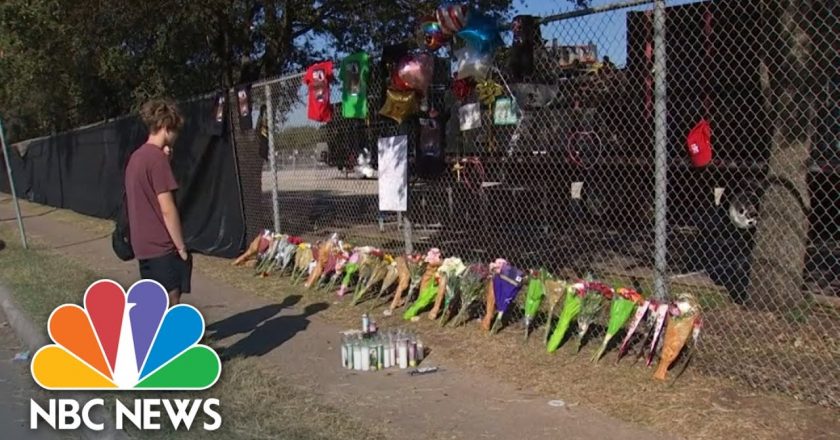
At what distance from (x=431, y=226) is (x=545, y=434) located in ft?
21.7

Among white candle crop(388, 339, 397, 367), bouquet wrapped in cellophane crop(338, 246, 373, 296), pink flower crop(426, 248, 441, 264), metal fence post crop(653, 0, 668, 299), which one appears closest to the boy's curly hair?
white candle crop(388, 339, 397, 367)

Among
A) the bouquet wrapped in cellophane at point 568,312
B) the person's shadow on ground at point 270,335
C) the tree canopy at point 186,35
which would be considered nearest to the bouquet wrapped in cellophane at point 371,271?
the person's shadow on ground at point 270,335

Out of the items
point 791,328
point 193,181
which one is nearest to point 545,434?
point 791,328

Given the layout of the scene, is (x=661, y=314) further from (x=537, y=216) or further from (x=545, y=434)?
(x=537, y=216)

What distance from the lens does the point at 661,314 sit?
478 cm

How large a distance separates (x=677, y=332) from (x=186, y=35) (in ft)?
29.5

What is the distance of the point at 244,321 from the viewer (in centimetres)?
678

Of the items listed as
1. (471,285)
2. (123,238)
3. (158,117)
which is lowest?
(471,285)

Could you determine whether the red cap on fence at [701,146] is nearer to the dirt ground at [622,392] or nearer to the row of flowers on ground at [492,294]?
the row of flowers on ground at [492,294]

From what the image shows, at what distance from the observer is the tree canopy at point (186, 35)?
33.4ft

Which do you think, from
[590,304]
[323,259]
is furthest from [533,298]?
[323,259]

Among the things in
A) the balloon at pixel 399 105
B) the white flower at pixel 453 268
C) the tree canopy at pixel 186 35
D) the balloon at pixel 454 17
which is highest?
the tree canopy at pixel 186 35

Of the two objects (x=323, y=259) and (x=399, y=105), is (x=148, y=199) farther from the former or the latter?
(x=323, y=259)

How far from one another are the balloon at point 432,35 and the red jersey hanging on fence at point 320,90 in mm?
1381
